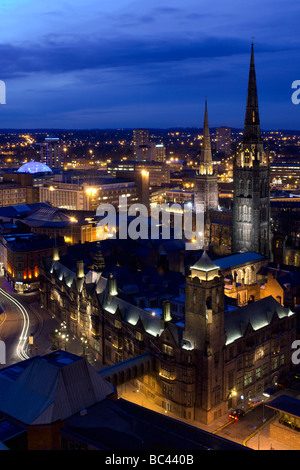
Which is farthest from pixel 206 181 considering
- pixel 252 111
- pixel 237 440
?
pixel 237 440

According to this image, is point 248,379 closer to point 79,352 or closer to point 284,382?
point 284,382

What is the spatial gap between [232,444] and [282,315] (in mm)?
34351

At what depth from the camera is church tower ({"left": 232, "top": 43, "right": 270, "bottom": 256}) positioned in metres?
125

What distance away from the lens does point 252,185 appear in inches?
4904

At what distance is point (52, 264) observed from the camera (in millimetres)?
111375

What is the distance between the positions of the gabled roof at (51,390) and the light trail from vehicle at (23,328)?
26.8 metres

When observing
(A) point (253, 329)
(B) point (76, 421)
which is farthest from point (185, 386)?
(B) point (76, 421)

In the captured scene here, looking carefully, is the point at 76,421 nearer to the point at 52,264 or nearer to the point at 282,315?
the point at 282,315

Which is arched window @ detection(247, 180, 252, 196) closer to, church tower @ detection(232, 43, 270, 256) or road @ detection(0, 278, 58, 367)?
church tower @ detection(232, 43, 270, 256)

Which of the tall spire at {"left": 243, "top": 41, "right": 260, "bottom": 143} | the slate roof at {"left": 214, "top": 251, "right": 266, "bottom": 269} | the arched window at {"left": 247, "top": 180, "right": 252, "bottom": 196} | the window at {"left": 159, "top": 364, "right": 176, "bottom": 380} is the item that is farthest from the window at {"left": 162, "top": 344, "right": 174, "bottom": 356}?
the tall spire at {"left": 243, "top": 41, "right": 260, "bottom": 143}

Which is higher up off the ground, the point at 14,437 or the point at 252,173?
the point at 252,173

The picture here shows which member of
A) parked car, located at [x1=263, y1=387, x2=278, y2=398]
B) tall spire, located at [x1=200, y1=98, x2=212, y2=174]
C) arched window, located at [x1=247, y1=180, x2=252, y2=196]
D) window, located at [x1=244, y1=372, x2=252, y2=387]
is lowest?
parked car, located at [x1=263, y1=387, x2=278, y2=398]

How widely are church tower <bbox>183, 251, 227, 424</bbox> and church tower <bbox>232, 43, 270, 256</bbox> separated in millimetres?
60734

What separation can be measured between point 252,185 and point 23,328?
202ft
